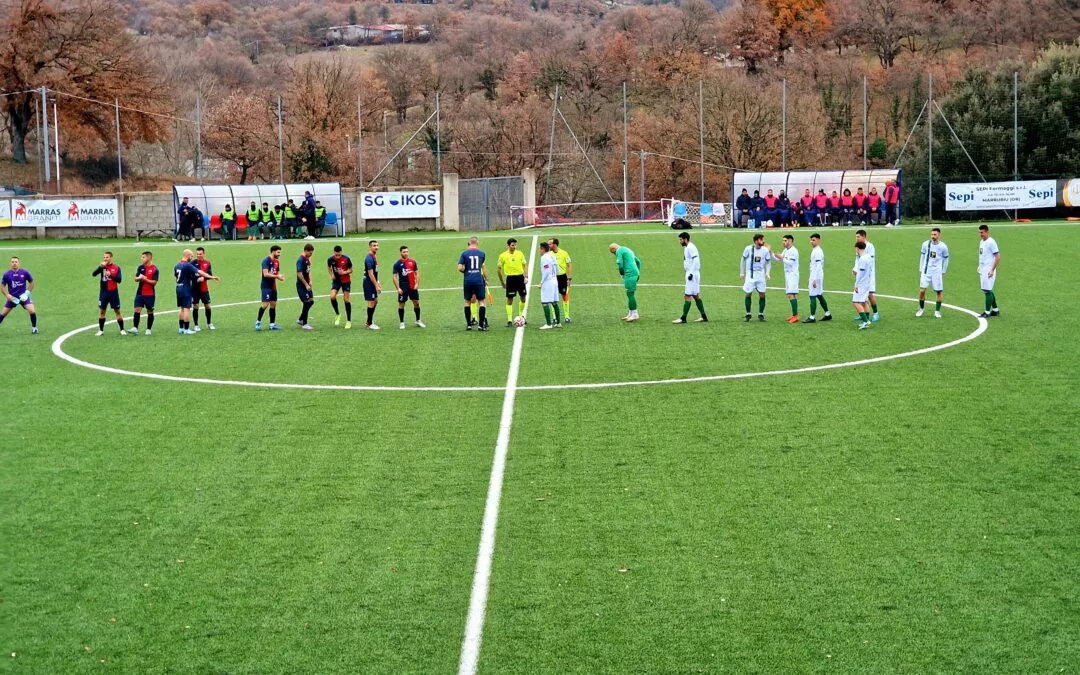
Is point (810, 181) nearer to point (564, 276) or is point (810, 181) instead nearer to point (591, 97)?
point (564, 276)

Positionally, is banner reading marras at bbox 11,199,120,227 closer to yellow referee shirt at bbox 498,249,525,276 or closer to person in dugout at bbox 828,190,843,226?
person in dugout at bbox 828,190,843,226

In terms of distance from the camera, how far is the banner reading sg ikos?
54.7 metres

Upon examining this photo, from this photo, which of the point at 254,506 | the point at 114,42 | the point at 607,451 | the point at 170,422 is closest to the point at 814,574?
the point at 607,451

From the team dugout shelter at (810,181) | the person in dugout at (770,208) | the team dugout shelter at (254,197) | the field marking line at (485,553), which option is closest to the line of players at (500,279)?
the field marking line at (485,553)

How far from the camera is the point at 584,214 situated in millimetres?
68500

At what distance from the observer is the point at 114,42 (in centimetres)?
7531

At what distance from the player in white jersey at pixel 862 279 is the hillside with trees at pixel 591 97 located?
118 ft

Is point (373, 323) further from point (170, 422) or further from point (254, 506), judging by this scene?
point (254, 506)

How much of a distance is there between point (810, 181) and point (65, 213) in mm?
33566

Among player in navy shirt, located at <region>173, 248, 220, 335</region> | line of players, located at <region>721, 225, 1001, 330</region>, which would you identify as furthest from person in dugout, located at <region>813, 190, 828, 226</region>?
player in navy shirt, located at <region>173, 248, 220, 335</region>

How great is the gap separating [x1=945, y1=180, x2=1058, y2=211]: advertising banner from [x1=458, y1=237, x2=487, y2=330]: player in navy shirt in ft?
113

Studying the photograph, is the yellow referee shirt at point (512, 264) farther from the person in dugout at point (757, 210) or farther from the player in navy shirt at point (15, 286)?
the person in dugout at point (757, 210)

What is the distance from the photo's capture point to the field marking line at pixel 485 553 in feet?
28.4

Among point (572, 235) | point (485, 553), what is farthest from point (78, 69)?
point (485, 553)
